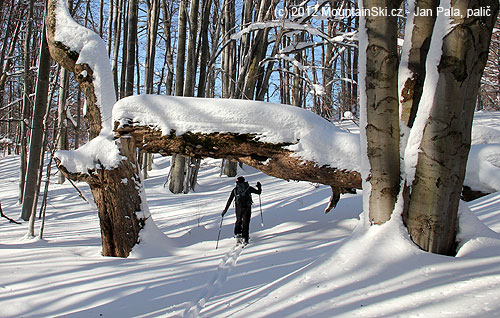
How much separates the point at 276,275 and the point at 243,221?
271cm

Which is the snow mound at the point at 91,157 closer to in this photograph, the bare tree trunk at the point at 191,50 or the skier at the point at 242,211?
the skier at the point at 242,211

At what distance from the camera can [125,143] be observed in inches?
220

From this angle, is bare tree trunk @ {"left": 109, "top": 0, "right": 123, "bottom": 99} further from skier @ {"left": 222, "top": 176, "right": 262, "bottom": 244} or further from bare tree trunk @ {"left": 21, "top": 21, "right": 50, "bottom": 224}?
skier @ {"left": 222, "top": 176, "right": 262, "bottom": 244}

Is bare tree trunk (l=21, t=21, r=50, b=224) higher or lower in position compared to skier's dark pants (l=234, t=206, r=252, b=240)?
higher

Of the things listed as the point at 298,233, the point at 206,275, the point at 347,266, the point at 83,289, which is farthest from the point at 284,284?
the point at 298,233

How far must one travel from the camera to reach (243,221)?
660cm

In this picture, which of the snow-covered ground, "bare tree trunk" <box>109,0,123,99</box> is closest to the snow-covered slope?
the snow-covered ground

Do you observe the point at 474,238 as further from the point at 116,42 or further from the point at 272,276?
the point at 116,42

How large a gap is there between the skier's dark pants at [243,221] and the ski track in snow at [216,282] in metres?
0.65

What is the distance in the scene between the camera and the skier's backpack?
691 centimetres

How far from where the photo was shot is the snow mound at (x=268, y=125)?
16.9ft

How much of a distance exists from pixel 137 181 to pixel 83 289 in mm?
2272

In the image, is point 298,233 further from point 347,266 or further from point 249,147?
point 347,266

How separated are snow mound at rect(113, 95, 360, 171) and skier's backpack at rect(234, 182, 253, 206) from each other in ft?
6.68
